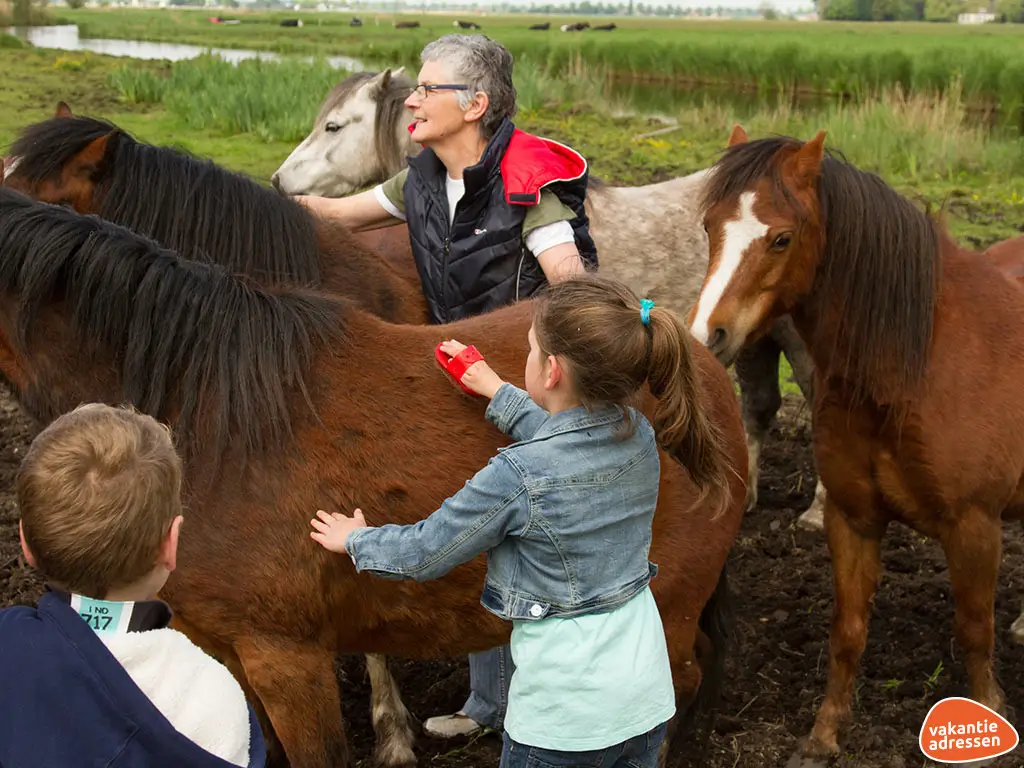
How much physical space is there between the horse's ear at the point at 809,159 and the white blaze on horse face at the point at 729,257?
0.17 meters

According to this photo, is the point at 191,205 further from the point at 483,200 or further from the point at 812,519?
the point at 812,519

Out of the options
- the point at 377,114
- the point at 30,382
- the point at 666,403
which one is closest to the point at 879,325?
the point at 666,403

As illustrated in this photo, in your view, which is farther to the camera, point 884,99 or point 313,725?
point 884,99

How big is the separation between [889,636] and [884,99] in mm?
12567

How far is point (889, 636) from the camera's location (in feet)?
13.5

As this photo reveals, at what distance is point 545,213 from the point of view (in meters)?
3.31

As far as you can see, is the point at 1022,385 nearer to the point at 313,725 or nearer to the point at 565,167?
the point at 565,167

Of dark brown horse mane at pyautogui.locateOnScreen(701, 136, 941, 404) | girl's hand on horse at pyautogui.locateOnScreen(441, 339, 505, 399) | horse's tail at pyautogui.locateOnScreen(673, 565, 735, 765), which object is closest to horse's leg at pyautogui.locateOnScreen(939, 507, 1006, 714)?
dark brown horse mane at pyautogui.locateOnScreen(701, 136, 941, 404)

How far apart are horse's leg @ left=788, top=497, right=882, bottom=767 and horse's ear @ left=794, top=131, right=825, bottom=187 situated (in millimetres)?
1118

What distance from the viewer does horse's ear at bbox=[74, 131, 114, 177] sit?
136 inches

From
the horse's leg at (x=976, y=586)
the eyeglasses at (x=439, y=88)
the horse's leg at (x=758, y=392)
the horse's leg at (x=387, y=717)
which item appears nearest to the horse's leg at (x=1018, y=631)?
the horse's leg at (x=976, y=586)

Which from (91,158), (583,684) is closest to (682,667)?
(583,684)

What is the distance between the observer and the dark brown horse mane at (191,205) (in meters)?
3.40

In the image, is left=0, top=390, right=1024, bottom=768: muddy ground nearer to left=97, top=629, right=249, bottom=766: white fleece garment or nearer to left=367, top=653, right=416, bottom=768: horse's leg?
left=367, top=653, right=416, bottom=768: horse's leg
